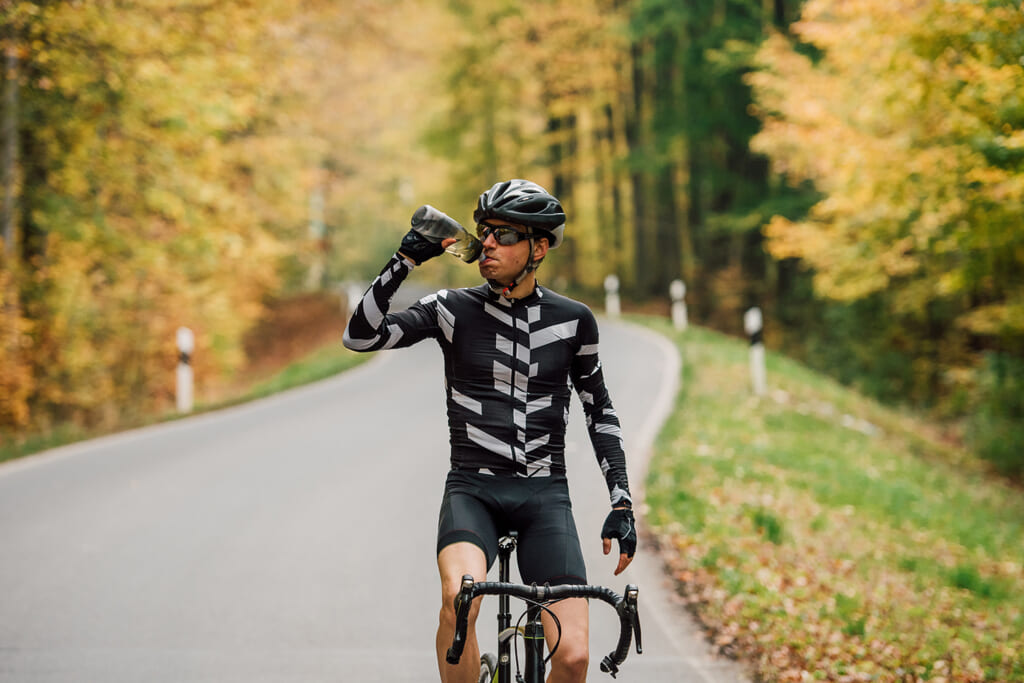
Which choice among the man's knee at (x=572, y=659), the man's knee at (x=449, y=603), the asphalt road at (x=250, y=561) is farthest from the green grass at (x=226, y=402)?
the man's knee at (x=572, y=659)

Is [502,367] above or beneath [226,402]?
above

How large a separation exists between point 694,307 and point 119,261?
20114 mm

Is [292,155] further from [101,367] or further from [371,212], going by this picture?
[371,212]

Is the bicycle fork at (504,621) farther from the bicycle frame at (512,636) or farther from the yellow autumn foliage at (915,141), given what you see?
the yellow autumn foliage at (915,141)

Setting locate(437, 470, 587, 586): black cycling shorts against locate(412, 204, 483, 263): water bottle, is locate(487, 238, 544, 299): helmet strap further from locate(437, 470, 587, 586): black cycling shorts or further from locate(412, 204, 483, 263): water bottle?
locate(437, 470, 587, 586): black cycling shorts

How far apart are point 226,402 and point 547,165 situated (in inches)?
920

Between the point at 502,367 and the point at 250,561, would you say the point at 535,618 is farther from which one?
the point at 250,561

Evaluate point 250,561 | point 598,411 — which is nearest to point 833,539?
point 250,561

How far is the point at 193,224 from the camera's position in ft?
47.8

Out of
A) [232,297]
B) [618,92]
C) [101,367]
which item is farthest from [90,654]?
[618,92]

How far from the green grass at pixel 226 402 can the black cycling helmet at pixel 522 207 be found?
8.46 m

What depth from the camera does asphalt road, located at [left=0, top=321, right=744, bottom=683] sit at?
495 cm

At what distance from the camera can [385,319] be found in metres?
3.21

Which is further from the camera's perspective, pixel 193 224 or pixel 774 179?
pixel 774 179
